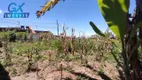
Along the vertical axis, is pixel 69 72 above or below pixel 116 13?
below

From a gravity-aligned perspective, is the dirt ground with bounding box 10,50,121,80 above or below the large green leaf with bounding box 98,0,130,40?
below

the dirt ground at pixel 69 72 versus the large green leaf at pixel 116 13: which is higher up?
the large green leaf at pixel 116 13

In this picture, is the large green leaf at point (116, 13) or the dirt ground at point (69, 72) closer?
the large green leaf at point (116, 13)

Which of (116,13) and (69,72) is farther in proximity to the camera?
(69,72)

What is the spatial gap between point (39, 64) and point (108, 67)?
2.08 meters

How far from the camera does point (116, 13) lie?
3.81 meters

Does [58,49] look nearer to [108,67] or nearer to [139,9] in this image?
[108,67]

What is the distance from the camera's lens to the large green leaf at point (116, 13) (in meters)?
3.78

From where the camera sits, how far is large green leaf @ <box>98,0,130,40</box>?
3.78m

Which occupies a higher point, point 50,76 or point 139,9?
point 139,9

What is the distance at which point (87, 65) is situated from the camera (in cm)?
720

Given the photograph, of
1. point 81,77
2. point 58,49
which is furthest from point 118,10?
point 58,49

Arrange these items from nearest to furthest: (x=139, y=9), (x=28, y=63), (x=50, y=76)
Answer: (x=139, y=9), (x=50, y=76), (x=28, y=63)

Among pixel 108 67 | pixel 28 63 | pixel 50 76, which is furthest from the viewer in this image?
pixel 108 67
